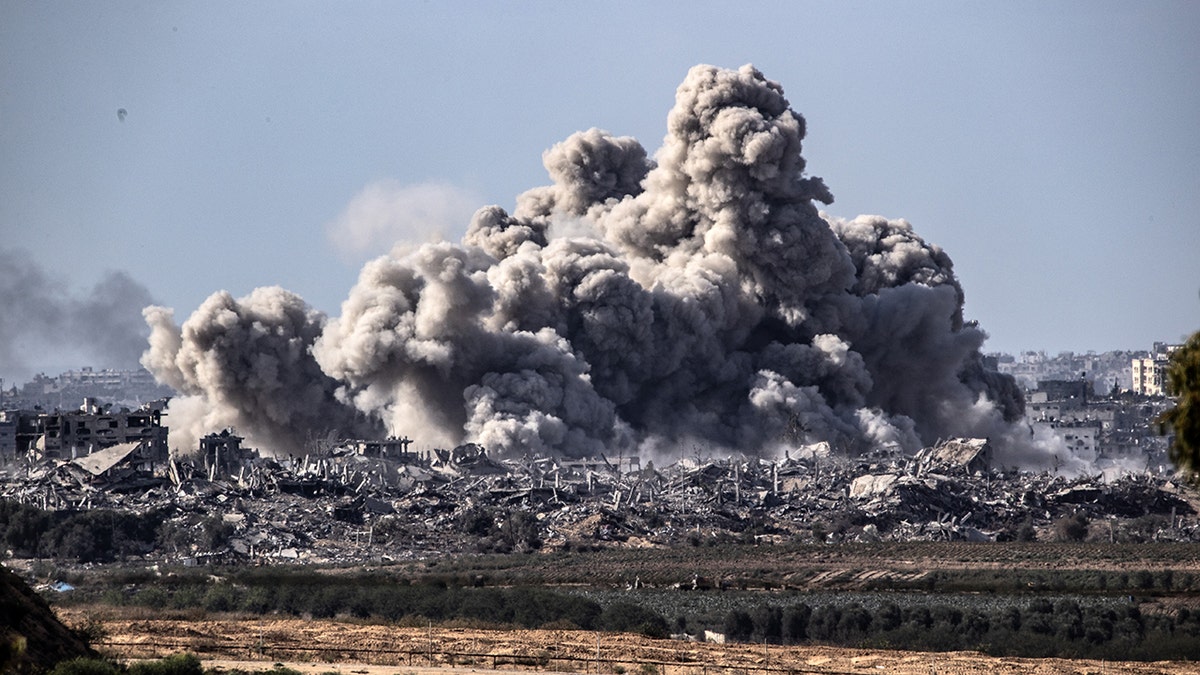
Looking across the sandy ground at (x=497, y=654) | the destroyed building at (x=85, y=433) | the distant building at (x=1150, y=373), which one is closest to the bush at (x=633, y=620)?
the sandy ground at (x=497, y=654)

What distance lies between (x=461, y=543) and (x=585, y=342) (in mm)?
23149

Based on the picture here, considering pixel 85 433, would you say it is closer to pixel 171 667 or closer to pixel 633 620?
pixel 633 620

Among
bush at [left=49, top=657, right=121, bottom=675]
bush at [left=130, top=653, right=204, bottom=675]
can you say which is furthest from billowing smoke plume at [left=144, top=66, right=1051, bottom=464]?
bush at [left=49, top=657, right=121, bottom=675]

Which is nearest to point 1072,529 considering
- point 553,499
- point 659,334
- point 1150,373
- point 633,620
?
point 553,499

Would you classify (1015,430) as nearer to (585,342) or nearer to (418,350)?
(585,342)

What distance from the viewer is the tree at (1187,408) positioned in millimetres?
21609

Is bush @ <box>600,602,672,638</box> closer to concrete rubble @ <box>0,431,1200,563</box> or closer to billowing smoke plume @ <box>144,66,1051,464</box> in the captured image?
concrete rubble @ <box>0,431,1200,563</box>

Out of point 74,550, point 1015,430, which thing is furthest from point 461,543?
point 1015,430

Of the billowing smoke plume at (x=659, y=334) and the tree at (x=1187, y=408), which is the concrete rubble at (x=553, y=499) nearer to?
the billowing smoke plume at (x=659, y=334)

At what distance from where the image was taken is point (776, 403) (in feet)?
268

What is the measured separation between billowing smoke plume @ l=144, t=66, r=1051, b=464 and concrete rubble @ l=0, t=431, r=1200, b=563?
356 cm

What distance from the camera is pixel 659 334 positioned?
3255 inches

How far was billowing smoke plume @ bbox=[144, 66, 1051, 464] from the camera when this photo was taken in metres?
79.1

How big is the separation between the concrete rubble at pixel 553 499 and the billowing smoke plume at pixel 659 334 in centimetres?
356
